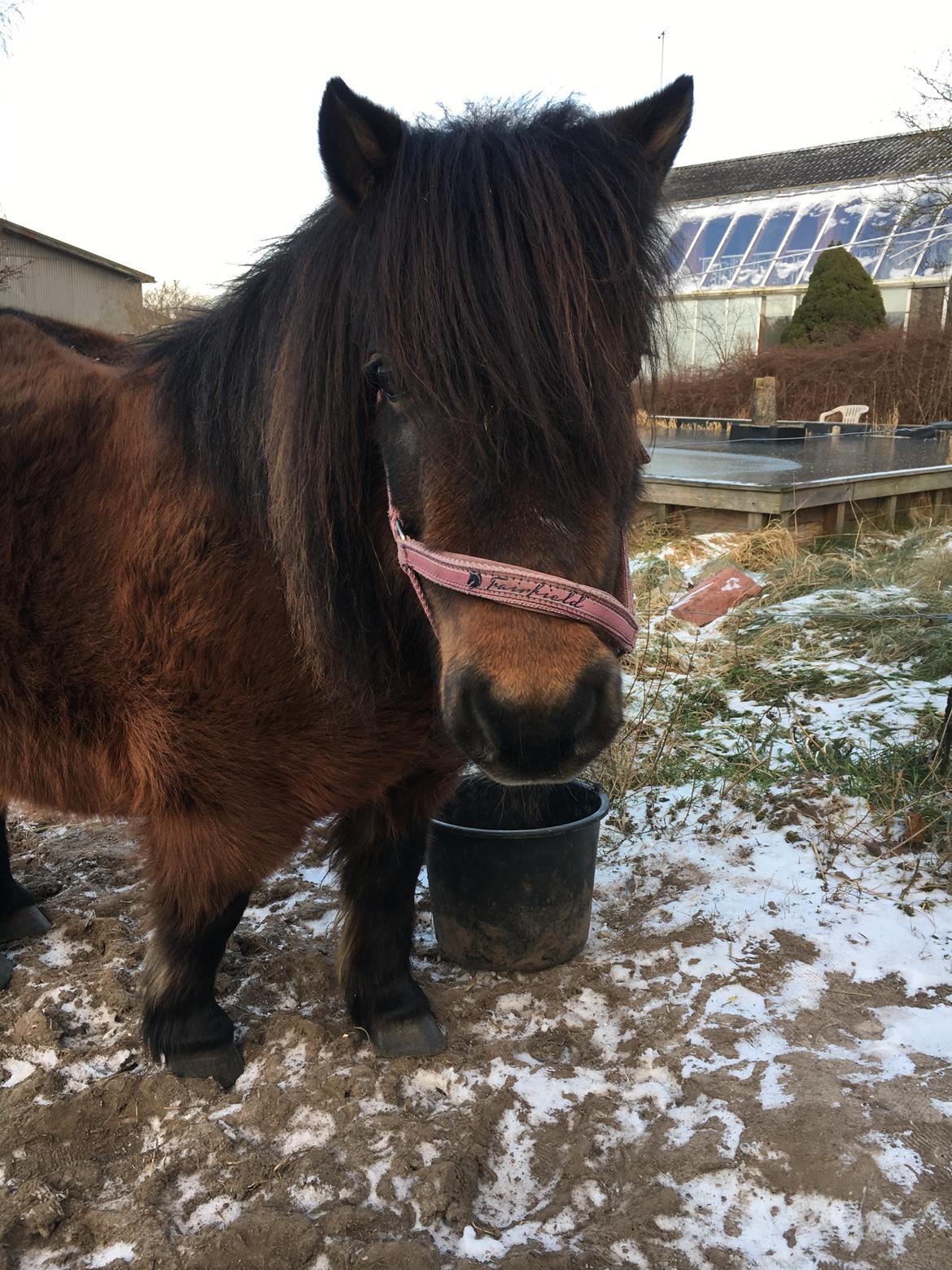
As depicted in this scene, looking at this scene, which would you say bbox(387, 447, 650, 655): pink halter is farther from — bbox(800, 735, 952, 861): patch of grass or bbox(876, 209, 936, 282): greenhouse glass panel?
bbox(876, 209, 936, 282): greenhouse glass panel

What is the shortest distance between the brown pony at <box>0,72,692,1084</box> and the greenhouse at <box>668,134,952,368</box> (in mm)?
16962

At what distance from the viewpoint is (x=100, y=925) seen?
3.01 meters

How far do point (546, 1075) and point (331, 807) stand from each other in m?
0.94

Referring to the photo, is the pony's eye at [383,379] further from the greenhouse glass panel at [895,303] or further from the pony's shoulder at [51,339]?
the greenhouse glass panel at [895,303]

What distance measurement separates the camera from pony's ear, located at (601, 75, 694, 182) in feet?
5.75

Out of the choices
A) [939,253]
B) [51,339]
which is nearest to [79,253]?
[939,253]

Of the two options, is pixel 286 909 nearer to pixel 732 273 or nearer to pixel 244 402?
pixel 244 402

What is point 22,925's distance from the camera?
9.88 feet

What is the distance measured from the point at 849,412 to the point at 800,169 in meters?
14.5

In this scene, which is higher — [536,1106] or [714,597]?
[714,597]

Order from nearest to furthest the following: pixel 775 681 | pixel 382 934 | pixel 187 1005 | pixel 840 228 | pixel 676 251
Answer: pixel 676 251
pixel 187 1005
pixel 382 934
pixel 775 681
pixel 840 228

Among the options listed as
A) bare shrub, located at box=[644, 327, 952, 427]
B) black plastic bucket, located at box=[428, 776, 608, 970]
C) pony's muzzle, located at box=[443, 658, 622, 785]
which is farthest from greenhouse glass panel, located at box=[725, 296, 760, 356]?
pony's muzzle, located at box=[443, 658, 622, 785]

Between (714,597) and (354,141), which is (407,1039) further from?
(714,597)

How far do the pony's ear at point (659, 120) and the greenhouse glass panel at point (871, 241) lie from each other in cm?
2073
